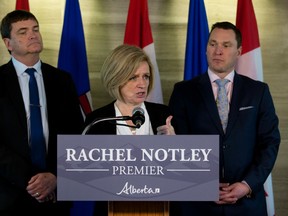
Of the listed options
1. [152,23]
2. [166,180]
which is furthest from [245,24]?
[166,180]

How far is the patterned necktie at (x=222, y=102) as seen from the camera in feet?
12.3

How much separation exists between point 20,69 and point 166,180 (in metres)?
1.58

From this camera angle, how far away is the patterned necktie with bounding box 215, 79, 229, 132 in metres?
3.74

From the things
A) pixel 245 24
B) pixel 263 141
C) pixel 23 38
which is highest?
pixel 245 24

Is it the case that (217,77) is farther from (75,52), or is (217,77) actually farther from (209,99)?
(75,52)

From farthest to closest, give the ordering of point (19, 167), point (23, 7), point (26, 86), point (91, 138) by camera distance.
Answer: point (23, 7) < point (26, 86) < point (19, 167) < point (91, 138)

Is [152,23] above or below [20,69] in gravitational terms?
above

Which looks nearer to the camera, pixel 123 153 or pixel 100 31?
pixel 123 153

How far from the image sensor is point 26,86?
378 cm

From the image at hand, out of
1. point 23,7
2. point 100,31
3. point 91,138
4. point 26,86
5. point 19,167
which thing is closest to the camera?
point 91,138

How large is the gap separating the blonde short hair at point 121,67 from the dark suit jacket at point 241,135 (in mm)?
440

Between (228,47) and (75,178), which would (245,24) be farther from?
(75,178)

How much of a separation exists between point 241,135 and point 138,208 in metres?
1.16

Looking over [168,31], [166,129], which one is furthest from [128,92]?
[168,31]
